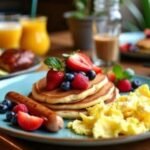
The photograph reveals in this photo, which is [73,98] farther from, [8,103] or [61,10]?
[61,10]

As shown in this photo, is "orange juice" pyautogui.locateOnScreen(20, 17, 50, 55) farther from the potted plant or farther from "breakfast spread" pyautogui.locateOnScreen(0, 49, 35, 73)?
"breakfast spread" pyautogui.locateOnScreen(0, 49, 35, 73)

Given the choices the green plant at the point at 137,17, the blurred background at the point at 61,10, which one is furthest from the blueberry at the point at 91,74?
the green plant at the point at 137,17

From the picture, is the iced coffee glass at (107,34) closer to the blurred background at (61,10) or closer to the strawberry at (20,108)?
the strawberry at (20,108)

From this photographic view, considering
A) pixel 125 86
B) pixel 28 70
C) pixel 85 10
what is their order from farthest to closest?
pixel 85 10 < pixel 28 70 < pixel 125 86

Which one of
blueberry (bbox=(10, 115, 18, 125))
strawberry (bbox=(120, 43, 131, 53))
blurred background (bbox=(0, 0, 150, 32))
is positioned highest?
blueberry (bbox=(10, 115, 18, 125))

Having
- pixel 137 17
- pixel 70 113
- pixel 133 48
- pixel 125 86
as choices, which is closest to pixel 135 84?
pixel 125 86

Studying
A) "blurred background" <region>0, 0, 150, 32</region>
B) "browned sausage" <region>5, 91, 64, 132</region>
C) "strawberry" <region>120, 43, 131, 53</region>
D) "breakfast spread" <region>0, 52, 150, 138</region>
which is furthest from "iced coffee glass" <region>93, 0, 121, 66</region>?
"blurred background" <region>0, 0, 150, 32</region>

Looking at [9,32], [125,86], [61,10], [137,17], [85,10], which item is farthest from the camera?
[61,10]
